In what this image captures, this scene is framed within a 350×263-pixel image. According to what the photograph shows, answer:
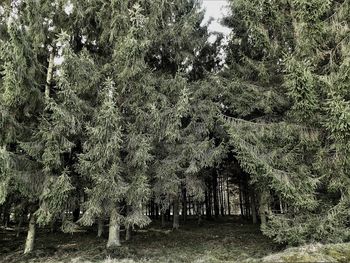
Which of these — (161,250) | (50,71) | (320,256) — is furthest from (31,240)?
(320,256)

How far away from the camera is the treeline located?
895cm

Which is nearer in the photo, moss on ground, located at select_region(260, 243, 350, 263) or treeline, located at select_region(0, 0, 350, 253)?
moss on ground, located at select_region(260, 243, 350, 263)

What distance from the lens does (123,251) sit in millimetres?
9477

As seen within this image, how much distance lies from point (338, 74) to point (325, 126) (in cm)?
154

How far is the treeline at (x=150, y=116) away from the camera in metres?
8.95

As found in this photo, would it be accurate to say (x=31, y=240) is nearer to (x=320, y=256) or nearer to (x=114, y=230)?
(x=114, y=230)

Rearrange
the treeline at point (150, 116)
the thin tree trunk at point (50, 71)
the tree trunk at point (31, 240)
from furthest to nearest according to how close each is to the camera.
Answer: the thin tree trunk at point (50, 71)
the tree trunk at point (31, 240)
the treeline at point (150, 116)

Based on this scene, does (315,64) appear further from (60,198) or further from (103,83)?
(60,198)

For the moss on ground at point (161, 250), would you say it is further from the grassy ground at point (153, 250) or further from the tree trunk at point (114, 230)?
the tree trunk at point (114, 230)

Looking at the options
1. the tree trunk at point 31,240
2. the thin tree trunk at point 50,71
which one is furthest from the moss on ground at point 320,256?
the thin tree trunk at point 50,71

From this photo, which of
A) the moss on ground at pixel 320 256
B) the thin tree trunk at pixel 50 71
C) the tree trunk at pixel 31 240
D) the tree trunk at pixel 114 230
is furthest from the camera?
the thin tree trunk at pixel 50 71

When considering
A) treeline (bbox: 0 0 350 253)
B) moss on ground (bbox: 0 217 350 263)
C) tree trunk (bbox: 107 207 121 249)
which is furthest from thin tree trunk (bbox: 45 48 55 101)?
moss on ground (bbox: 0 217 350 263)

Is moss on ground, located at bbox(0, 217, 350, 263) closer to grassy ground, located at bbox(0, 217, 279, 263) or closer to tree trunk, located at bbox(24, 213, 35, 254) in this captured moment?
grassy ground, located at bbox(0, 217, 279, 263)

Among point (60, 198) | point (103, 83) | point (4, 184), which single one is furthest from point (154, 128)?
point (4, 184)
